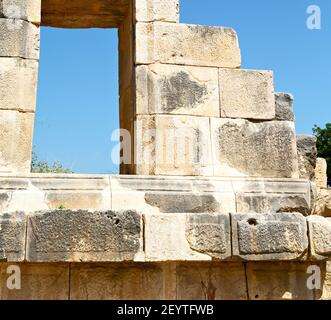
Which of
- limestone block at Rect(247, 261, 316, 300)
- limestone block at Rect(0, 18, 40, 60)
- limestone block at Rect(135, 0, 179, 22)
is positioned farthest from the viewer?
limestone block at Rect(135, 0, 179, 22)

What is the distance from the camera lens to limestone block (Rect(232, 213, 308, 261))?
473 cm

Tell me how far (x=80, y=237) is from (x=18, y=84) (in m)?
1.93

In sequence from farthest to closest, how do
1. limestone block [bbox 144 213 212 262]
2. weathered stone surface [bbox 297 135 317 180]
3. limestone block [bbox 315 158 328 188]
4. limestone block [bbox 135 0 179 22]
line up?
limestone block [bbox 315 158 328 188]
weathered stone surface [bbox 297 135 317 180]
limestone block [bbox 135 0 179 22]
limestone block [bbox 144 213 212 262]

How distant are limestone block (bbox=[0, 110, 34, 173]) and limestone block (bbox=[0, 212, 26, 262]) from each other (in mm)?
864

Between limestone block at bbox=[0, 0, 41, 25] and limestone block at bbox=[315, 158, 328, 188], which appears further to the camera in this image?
limestone block at bbox=[315, 158, 328, 188]

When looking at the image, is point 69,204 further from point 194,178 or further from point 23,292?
point 194,178

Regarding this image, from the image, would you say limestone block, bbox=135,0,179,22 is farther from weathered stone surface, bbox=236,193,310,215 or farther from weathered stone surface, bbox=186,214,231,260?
weathered stone surface, bbox=186,214,231,260

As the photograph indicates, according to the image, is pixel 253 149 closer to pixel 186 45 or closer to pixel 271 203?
pixel 271 203

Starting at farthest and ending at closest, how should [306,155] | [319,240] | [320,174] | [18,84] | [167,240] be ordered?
[320,174] < [306,155] < [18,84] < [319,240] < [167,240]

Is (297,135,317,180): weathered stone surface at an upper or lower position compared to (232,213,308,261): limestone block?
upper

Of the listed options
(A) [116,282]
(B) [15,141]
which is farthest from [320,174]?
(B) [15,141]

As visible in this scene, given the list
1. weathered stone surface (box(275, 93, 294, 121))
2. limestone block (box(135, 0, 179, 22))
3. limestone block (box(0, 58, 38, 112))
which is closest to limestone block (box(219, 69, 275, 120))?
weathered stone surface (box(275, 93, 294, 121))

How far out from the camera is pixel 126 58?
21.0 ft

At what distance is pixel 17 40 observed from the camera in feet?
18.2
